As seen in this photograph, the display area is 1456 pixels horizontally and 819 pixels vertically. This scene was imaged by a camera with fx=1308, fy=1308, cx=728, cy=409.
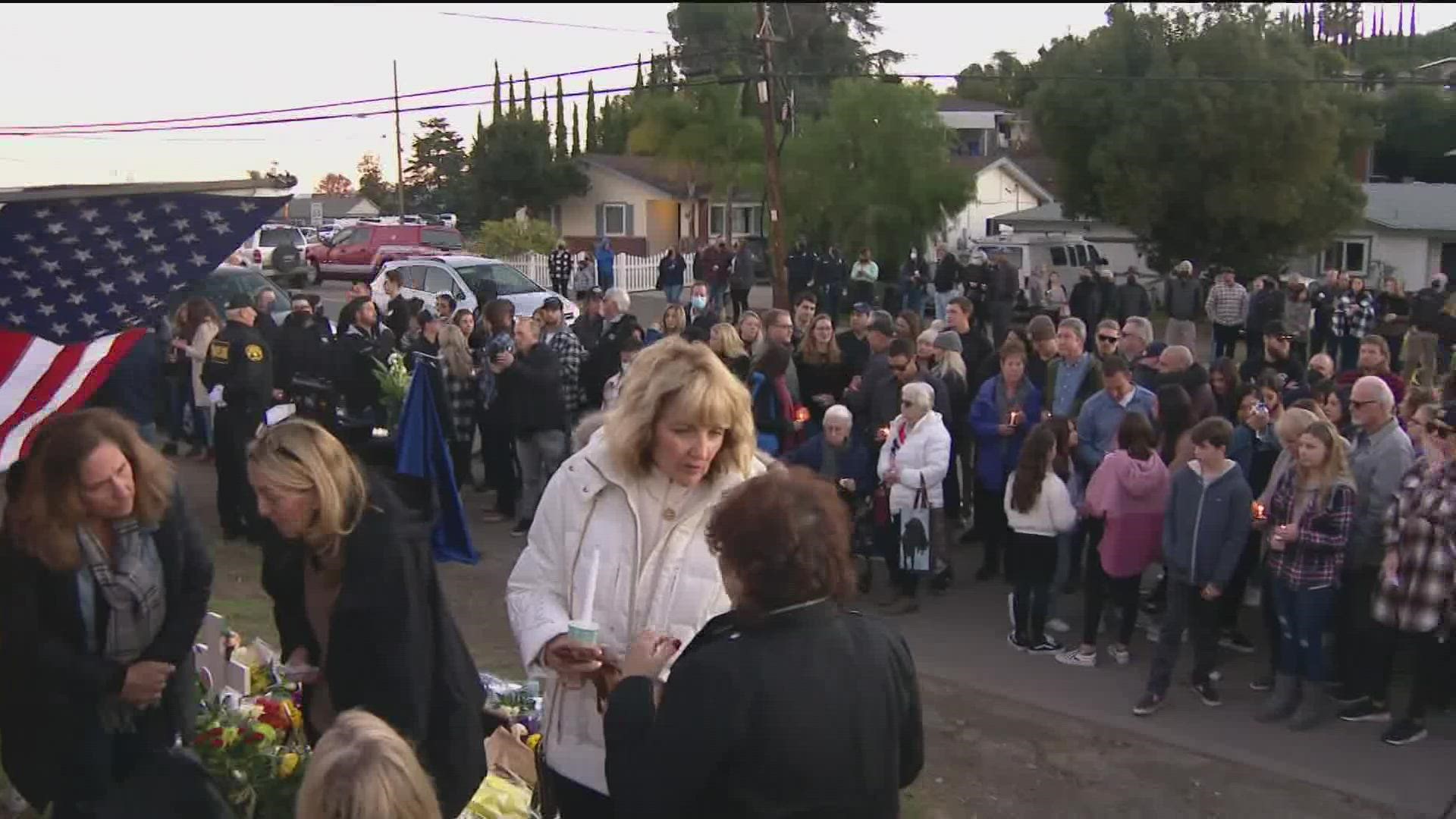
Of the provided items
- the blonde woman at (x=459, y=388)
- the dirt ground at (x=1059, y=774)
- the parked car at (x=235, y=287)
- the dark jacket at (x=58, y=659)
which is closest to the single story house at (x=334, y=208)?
the parked car at (x=235, y=287)

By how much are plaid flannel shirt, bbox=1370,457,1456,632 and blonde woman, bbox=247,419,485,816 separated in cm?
509

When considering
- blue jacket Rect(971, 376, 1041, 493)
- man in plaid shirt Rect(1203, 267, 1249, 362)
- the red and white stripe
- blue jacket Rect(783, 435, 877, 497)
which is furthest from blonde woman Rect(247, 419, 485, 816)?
man in plaid shirt Rect(1203, 267, 1249, 362)

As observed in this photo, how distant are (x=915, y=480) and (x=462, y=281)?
1545cm

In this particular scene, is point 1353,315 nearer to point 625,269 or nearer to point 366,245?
point 625,269

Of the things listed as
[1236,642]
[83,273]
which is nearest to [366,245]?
[1236,642]

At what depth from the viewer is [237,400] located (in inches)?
395

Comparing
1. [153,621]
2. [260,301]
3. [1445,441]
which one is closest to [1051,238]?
[260,301]

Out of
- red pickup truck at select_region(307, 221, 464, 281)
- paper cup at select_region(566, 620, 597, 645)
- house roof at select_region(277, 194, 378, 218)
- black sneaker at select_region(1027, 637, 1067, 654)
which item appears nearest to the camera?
paper cup at select_region(566, 620, 597, 645)

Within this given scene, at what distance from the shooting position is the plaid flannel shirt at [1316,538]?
6.67 meters

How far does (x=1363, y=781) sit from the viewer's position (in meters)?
6.33

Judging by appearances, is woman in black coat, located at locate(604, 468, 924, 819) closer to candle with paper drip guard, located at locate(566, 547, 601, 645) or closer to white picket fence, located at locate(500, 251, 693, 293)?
candle with paper drip guard, located at locate(566, 547, 601, 645)

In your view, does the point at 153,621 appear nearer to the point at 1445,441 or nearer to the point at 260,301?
the point at 1445,441

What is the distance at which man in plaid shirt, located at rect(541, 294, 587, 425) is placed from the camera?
36.4ft

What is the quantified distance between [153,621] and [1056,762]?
4.43 m
